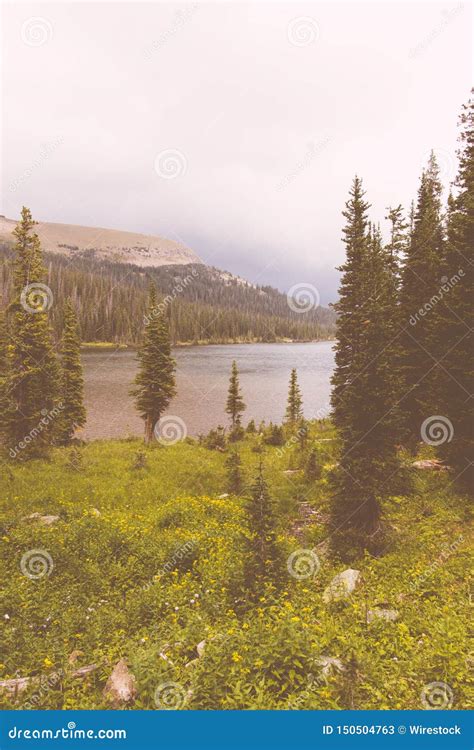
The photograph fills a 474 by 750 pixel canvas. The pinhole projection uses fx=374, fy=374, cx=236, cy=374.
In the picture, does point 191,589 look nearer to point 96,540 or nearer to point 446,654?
point 96,540

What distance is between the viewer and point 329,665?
5.83m

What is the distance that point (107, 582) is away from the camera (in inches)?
377

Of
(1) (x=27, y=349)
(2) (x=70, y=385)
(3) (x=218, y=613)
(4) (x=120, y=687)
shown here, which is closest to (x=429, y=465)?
(3) (x=218, y=613)

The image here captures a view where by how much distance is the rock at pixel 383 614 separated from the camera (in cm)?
749

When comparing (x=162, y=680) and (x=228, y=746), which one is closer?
(x=228, y=746)

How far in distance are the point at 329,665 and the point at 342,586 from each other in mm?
3212

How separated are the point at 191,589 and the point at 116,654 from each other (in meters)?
2.55

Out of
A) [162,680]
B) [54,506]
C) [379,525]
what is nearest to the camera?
[162,680]

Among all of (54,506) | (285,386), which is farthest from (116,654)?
(285,386)

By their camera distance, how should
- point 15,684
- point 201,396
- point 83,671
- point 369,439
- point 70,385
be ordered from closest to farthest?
1. point 15,684
2. point 83,671
3. point 369,439
4. point 70,385
5. point 201,396

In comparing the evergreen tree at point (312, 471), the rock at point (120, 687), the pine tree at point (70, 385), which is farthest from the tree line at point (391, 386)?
the pine tree at point (70, 385)

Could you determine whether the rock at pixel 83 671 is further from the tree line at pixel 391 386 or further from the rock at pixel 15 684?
the tree line at pixel 391 386

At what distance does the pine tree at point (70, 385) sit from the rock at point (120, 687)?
2666 centimetres

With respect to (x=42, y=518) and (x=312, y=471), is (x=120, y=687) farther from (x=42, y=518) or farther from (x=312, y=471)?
(x=312, y=471)
